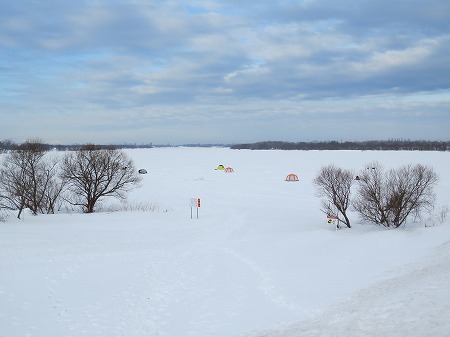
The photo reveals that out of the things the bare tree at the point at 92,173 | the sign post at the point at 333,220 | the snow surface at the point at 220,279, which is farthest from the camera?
the bare tree at the point at 92,173

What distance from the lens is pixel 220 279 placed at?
1493 cm

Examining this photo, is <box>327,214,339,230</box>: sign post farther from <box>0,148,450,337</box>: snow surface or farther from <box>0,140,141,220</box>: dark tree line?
<box>0,140,141,220</box>: dark tree line

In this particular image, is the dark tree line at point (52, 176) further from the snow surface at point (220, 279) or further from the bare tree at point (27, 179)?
the snow surface at point (220, 279)

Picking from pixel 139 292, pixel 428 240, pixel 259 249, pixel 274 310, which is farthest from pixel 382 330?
pixel 259 249

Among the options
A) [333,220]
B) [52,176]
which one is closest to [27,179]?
[52,176]

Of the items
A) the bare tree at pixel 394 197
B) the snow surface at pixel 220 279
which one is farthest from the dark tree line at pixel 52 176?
the bare tree at pixel 394 197

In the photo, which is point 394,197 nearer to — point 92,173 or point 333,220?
point 333,220

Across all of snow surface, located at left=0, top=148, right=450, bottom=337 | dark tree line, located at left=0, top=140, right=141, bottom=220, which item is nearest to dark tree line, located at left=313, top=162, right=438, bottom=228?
snow surface, located at left=0, top=148, right=450, bottom=337

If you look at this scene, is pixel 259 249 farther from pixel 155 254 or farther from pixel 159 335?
pixel 159 335

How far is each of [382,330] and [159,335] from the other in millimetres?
5375

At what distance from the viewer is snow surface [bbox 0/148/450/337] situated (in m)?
9.91

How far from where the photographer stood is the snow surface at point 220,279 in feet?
32.5

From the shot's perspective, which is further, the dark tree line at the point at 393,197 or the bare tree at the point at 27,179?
the bare tree at the point at 27,179

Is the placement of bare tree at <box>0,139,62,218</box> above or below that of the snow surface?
above
